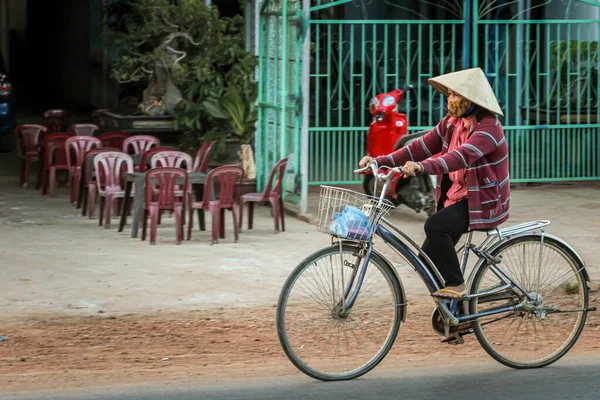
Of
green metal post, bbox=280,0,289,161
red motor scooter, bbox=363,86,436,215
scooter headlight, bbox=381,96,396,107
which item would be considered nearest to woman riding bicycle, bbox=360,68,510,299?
red motor scooter, bbox=363,86,436,215

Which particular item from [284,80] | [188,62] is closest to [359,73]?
[284,80]

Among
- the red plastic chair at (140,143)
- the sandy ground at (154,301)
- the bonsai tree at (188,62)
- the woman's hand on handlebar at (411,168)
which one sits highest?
the bonsai tree at (188,62)

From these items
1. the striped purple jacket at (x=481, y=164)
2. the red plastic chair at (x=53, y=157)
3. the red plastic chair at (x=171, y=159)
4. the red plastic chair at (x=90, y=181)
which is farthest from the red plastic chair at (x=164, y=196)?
the striped purple jacket at (x=481, y=164)

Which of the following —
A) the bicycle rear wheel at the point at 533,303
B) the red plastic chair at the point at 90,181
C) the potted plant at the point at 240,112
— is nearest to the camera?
the bicycle rear wheel at the point at 533,303

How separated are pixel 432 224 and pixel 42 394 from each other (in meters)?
2.17

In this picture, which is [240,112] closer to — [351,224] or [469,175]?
[469,175]

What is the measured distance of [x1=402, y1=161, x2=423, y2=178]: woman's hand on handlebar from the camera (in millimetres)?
5645

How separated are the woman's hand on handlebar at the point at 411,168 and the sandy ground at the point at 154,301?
4.32ft

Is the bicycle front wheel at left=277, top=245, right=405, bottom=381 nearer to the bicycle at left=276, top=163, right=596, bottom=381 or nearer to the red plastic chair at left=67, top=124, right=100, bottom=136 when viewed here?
the bicycle at left=276, top=163, right=596, bottom=381

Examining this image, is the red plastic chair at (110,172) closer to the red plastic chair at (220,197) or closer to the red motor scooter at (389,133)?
the red plastic chair at (220,197)

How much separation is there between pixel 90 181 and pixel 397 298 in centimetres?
663

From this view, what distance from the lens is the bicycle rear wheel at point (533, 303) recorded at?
20.2 feet

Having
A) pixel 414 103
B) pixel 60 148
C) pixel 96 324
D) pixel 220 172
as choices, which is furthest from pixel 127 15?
Result: pixel 96 324

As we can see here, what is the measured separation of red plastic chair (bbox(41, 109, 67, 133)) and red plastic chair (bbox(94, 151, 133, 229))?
16.0 ft
